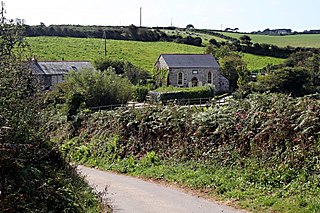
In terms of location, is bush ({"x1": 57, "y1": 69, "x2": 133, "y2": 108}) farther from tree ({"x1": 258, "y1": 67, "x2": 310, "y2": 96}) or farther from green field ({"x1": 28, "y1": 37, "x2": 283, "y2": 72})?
green field ({"x1": 28, "y1": 37, "x2": 283, "y2": 72})

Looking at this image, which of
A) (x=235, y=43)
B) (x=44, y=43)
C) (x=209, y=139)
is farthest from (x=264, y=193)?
(x=235, y=43)

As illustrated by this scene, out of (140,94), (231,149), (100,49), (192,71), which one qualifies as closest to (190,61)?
(192,71)

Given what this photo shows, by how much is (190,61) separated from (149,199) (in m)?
49.5

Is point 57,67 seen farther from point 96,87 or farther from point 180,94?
point 96,87

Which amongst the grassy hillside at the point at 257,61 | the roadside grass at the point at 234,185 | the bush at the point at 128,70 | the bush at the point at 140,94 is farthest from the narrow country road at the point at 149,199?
the grassy hillside at the point at 257,61

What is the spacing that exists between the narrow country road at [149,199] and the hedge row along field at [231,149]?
27.6 inches

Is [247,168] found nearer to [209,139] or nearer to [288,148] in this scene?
[288,148]

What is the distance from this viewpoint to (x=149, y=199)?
13.7 meters

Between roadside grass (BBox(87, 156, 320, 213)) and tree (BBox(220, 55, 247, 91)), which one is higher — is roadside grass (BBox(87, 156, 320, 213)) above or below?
below

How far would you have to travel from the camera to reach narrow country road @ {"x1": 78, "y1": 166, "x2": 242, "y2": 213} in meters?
12.3

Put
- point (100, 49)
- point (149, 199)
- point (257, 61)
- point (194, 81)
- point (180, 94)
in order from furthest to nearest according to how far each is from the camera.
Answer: point (100, 49)
point (257, 61)
point (194, 81)
point (180, 94)
point (149, 199)

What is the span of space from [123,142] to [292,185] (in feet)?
34.7

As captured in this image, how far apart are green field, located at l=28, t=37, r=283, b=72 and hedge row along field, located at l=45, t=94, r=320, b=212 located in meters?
48.4

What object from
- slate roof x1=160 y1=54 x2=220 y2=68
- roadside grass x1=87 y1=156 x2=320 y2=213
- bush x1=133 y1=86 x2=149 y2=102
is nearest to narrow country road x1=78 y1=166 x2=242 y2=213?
roadside grass x1=87 y1=156 x2=320 y2=213
